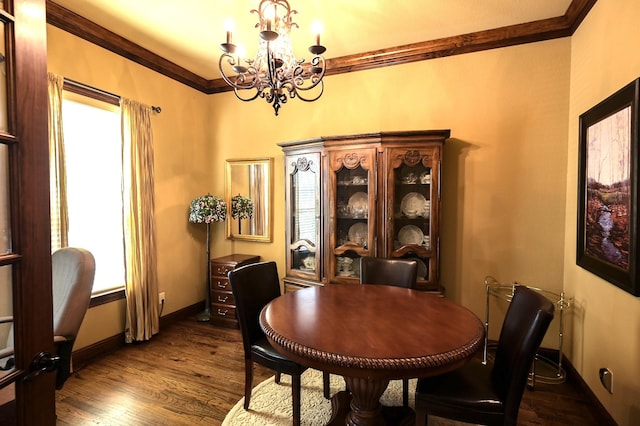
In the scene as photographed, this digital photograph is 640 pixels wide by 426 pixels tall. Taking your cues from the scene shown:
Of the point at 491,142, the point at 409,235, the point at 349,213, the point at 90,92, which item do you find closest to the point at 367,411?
the point at 409,235

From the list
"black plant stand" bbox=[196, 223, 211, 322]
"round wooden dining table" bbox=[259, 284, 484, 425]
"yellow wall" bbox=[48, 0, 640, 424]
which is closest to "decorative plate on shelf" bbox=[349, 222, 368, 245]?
"yellow wall" bbox=[48, 0, 640, 424]

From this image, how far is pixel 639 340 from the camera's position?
168 cm

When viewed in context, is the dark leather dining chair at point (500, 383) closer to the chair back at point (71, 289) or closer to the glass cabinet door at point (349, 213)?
the glass cabinet door at point (349, 213)

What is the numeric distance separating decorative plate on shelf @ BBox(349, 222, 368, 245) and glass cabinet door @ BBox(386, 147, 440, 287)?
24cm

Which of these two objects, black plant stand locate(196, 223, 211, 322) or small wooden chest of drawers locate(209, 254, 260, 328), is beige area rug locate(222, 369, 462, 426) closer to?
small wooden chest of drawers locate(209, 254, 260, 328)

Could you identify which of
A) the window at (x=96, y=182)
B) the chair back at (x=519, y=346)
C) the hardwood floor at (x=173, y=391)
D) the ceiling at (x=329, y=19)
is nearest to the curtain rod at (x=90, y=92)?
the window at (x=96, y=182)

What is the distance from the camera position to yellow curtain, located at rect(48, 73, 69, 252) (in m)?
2.41

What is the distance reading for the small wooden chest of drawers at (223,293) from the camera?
3492 millimetres

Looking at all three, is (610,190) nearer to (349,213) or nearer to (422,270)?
(422,270)

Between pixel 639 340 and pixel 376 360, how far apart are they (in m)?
1.51

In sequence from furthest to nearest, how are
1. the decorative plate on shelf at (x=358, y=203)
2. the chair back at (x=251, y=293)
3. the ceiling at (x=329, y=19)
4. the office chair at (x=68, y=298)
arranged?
1. the decorative plate on shelf at (x=358, y=203)
2. the ceiling at (x=329, y=19)
3. the chair back at (x=251, y=293)
4. the office chair at (x=68, y=298)

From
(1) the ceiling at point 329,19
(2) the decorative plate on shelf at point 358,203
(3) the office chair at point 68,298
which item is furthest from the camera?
(2) the decorative plate on shelf at point 358,203

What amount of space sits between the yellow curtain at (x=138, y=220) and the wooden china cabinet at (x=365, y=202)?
4.46 ft

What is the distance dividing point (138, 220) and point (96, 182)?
18.7 inches
